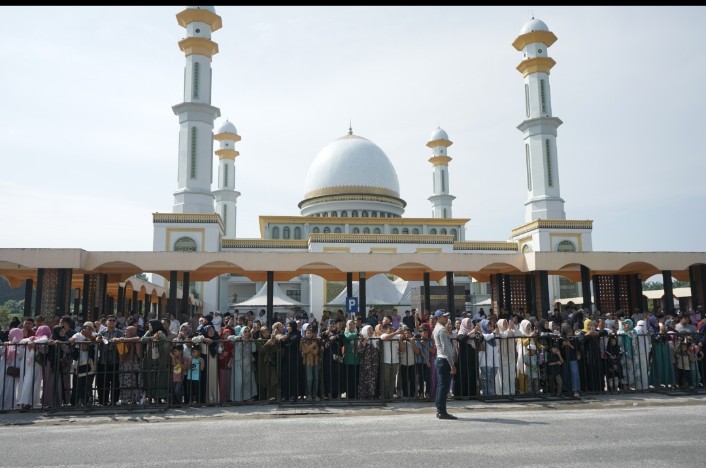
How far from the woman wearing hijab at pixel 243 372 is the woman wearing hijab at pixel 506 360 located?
452cm

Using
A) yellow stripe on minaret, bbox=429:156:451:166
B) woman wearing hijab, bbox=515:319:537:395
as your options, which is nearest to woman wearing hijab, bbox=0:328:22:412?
woman wearing hijab, bbox=515:319:537:395

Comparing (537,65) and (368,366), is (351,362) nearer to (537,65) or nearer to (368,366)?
(368,366)

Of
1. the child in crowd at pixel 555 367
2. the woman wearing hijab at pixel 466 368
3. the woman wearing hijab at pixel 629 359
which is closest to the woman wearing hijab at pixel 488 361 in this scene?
the woman wearing hijab at pixel 466 368

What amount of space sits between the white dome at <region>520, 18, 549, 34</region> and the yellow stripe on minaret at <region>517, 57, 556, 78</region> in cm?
216

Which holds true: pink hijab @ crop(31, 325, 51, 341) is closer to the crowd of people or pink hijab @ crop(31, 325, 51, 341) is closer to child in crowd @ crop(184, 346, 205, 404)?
the crowd of people

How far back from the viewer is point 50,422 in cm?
854

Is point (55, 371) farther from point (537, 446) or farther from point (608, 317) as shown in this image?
point (608, 317)

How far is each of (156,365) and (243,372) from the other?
1524 millimetres

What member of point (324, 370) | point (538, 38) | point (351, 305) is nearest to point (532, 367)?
point (324, 370)

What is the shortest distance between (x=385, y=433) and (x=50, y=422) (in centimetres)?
517

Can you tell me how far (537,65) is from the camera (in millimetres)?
35656

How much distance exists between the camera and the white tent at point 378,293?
2877 cm

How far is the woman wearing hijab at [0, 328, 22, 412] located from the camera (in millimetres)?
9414

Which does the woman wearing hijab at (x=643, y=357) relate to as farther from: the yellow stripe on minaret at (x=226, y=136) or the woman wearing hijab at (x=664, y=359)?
the yellow stripe on minaret at (x=226, y=136)
